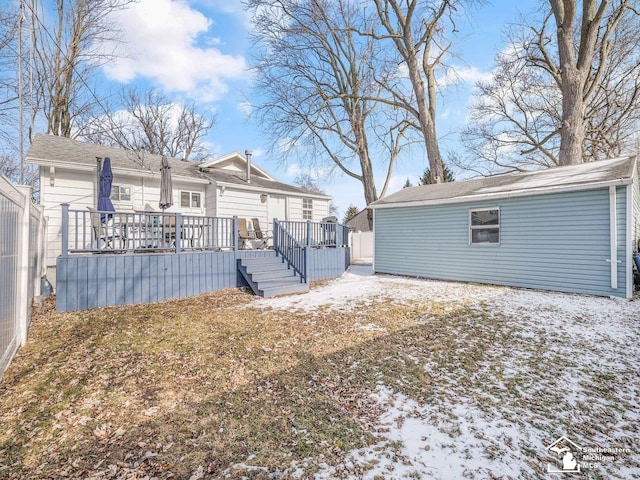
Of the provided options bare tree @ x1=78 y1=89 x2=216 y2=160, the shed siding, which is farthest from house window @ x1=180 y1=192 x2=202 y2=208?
bare tree @ x1=78 y1=89 x2=216 y2=160

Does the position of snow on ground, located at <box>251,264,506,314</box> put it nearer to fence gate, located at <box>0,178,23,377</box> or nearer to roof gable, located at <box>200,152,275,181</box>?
fence gate, located at <box>0,178,23,377</box>

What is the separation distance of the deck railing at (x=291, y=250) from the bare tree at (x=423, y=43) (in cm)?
864

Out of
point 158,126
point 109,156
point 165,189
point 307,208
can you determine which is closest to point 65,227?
point 165,189

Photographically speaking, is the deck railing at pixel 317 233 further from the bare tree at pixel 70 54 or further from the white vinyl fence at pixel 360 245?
the bare tree at pixel 70 54

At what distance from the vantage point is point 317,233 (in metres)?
10.1

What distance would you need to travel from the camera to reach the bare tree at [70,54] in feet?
44.3

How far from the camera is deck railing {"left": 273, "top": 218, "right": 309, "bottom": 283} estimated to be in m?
8.07

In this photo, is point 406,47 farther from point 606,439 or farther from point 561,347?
point 606,439

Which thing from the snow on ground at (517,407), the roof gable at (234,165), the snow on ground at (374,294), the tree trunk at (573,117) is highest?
the tree trunk at (573,117)

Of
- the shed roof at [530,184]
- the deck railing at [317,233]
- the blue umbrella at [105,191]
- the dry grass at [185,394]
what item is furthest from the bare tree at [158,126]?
the dry grass at [185,394]

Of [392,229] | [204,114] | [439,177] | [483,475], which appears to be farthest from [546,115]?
[204,114]

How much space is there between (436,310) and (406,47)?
507 inches

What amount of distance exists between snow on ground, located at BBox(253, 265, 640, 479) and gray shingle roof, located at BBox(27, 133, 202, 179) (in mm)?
9702

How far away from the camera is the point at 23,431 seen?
2426mm
